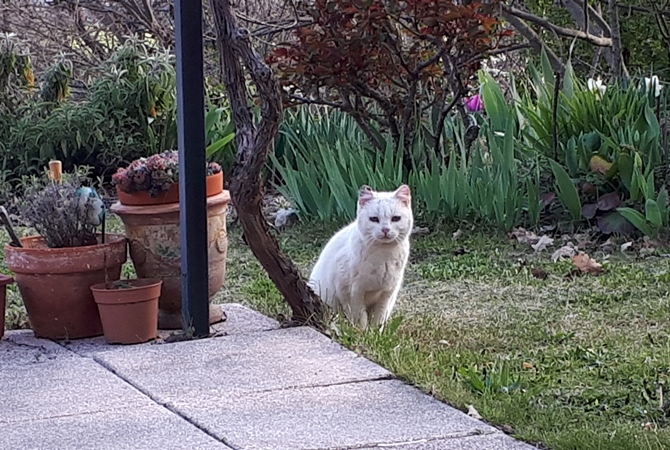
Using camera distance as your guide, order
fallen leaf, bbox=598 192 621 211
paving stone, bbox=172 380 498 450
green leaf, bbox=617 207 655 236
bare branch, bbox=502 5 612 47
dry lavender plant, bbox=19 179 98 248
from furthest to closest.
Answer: bare branch, bbox=502 5 612 47 → fallen leaf, bbox=598 192 621 211 → green leaf, bbox=617 207 655 236 → dry lavender plant, bbox=19 179 98 248 → paving stone, bbox=172 380 498 450

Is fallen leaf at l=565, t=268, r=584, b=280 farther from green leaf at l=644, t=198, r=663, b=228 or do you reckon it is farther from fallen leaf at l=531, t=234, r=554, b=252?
green leaf at l=644, t=198, r=663, b=228

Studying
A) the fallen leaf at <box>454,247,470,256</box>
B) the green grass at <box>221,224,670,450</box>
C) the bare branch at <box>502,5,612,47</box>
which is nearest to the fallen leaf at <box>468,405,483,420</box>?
the green grass at <box>221,224,670,450</box>

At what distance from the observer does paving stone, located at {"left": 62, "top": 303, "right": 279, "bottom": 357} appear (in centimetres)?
470

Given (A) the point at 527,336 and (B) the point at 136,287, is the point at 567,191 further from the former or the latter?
(B) the point at 136,287

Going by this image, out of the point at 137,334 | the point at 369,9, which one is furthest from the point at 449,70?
the point at 137,334

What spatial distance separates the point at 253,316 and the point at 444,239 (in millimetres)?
2352

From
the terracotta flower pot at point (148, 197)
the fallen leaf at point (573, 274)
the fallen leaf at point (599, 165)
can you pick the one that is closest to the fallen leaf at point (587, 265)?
the fallen leaf at point (573, 274)

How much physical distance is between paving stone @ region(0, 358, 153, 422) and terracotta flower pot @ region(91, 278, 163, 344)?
280 mm

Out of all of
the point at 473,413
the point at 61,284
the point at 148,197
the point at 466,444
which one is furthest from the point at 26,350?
the point at 466,444

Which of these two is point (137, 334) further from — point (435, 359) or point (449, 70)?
point (449, 70)

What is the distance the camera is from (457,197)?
296 inches

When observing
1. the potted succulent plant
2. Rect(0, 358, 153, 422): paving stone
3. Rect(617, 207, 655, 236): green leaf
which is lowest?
Rect(0, 358, 153, 422): paving stone

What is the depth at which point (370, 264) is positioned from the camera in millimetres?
5137

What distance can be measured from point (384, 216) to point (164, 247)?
1.04m
